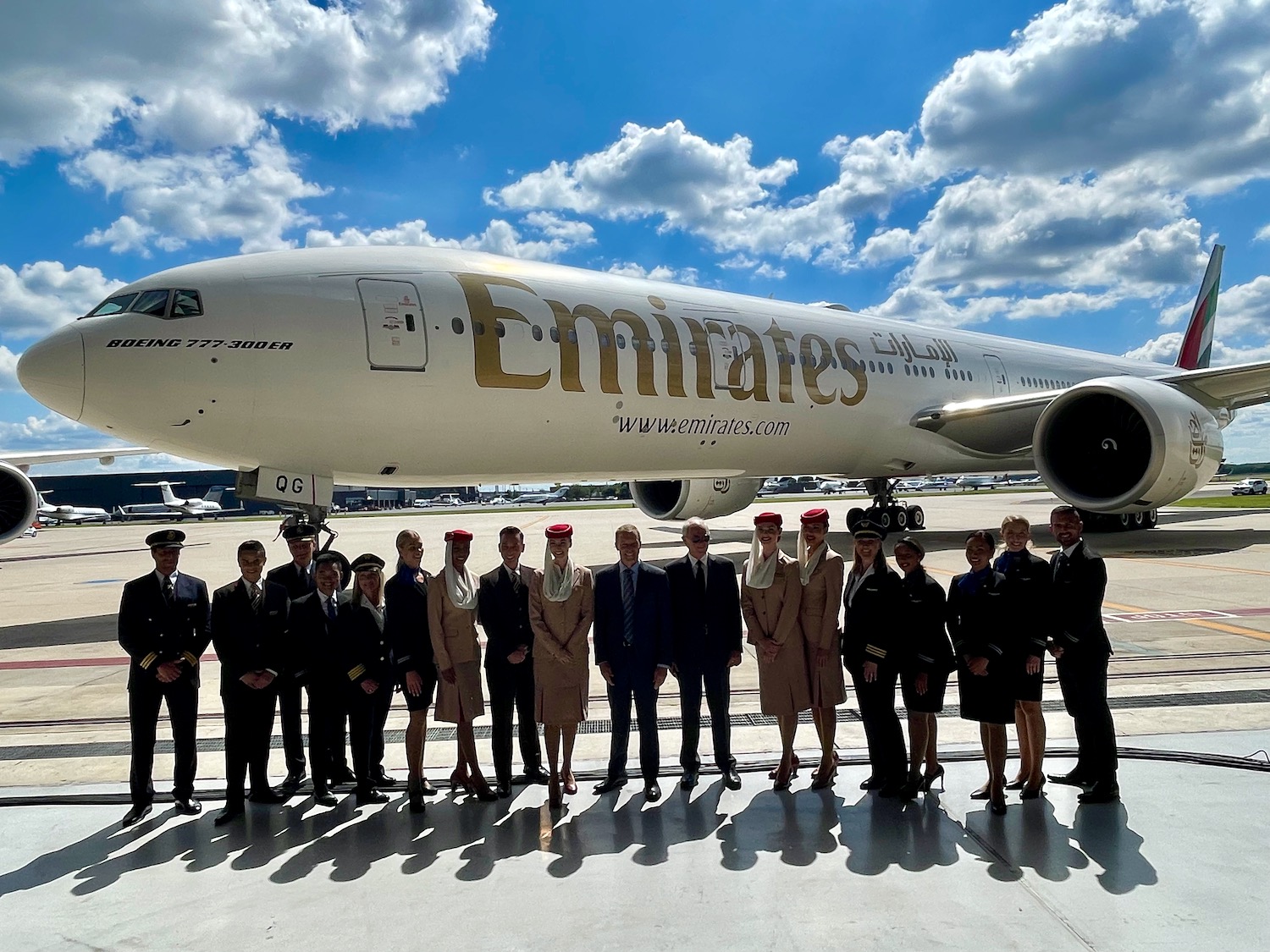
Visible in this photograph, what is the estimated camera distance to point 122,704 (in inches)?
219

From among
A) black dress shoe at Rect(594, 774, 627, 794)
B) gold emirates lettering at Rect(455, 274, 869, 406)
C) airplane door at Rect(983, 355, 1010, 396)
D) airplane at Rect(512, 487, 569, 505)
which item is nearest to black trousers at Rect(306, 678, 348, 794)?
black dress shoe at Rect(594, 774, 627, 794)

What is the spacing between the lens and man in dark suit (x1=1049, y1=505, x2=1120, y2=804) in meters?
3.70

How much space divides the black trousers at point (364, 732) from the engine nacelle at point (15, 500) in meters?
11.2

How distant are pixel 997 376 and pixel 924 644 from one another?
Answer: 13820 millimetres

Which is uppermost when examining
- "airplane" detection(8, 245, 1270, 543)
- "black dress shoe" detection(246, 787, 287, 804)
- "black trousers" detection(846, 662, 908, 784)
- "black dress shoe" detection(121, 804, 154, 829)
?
"airplane" detection(8, 245, 1270, 543)

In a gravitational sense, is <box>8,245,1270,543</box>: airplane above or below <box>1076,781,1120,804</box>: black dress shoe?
above

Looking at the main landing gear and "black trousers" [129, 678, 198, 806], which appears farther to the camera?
the main landing gear

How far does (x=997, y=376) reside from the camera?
16.2 meters

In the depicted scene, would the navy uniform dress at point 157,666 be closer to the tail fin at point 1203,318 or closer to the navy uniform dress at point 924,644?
the navy uniform dress at point 924,644

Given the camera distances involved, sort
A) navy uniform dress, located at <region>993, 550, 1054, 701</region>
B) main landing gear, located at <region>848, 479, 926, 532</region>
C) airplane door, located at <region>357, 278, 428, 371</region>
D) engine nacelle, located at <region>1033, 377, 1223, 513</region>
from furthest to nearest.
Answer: main landing gear, located at <region>848, 479, 926, 532</region>, engine nacelle, located at <region>1033, 377, 1223, 513</region>, airplane door, located at <region>357, 278, 428, 371</region>, navy uniform dress, located at <region>993, 550, 1054, 701</region>

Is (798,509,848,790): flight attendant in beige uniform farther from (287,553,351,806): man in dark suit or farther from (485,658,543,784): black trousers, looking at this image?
(287,553,351,806): man in dark suit

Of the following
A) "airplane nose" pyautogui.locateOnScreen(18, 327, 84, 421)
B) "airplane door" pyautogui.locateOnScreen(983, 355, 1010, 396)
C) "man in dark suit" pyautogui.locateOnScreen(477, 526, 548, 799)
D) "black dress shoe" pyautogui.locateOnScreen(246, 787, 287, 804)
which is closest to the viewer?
"black dress shoe" pyautogui.locateOnScreen(246, 787, 287, 804)

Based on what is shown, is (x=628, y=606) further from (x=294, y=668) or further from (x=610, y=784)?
(x=294, y=668)

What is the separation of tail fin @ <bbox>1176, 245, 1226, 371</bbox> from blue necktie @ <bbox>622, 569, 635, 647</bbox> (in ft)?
81.6
